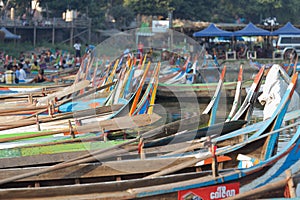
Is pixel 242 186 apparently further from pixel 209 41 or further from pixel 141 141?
pixel 209 41

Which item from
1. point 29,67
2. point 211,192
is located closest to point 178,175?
point 211,192

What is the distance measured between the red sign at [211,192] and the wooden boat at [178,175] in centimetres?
4

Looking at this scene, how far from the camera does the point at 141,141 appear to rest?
23.1ft

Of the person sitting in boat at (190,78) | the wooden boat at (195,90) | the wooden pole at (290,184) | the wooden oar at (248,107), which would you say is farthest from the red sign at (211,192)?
the person sitting in boat at (190,78)

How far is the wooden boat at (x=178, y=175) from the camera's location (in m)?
5.81

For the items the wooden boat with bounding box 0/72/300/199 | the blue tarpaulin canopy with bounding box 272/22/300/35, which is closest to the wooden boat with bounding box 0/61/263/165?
the wooden boat with bounding box 0/72/300/199

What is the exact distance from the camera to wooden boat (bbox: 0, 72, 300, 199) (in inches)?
229

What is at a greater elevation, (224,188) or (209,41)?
(224,188)

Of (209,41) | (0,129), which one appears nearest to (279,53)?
(209,41)

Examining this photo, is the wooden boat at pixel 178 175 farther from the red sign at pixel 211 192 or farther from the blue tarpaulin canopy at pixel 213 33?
the blue tarpaulin canopy at pixel 213 33

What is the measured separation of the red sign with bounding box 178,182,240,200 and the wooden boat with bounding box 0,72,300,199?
4 centimetres

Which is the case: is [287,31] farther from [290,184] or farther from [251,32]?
[290,184]

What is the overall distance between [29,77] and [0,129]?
1169cm

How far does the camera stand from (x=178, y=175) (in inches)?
242
